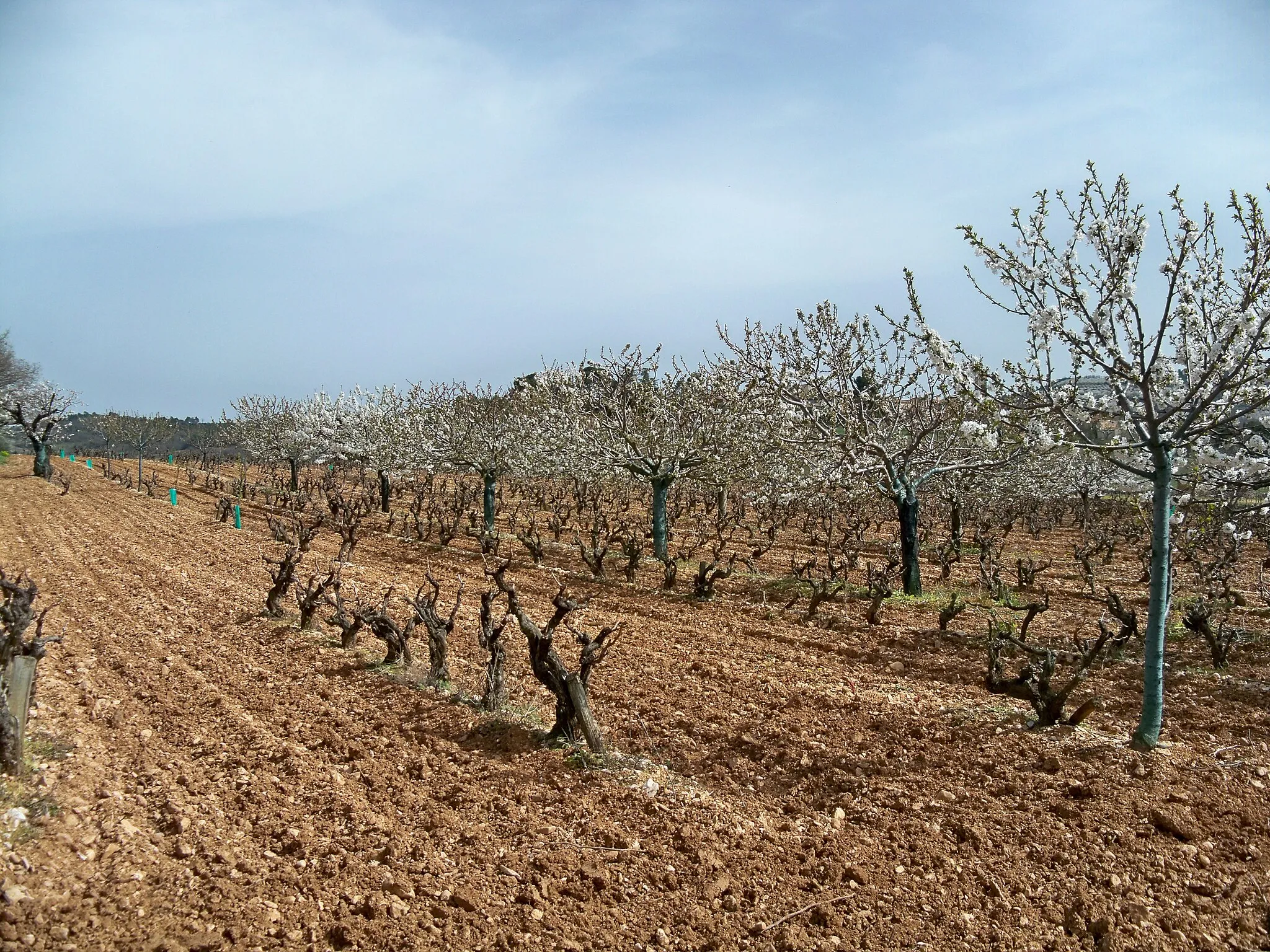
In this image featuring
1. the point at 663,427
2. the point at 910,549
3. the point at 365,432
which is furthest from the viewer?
the point at 365,432

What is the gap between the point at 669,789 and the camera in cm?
512

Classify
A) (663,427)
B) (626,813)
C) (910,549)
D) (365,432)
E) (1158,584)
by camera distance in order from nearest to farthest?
(626,813), (1158,584), (910,549), (663,427), (365,432)

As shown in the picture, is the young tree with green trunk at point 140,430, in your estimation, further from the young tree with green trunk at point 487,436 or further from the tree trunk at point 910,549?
the tree trunk at point 910,549

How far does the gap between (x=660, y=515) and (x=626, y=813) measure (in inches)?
494

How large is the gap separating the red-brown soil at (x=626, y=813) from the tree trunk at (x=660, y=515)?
831cm

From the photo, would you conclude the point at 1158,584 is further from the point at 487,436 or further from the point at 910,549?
the point at 487,436

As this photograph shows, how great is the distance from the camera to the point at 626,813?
15.7 feet

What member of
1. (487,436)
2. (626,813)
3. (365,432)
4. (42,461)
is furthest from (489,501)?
(42,461)

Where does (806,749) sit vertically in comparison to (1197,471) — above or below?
below

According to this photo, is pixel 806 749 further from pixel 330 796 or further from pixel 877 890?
pixel 330 796

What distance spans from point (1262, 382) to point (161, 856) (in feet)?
25.0

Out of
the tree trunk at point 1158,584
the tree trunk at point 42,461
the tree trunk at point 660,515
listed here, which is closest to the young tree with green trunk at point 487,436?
the tree trunk at point 660,515

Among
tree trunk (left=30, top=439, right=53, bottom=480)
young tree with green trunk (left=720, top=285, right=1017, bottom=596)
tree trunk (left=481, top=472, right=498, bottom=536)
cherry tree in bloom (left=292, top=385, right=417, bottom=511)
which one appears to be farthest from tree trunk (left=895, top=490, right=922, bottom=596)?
tree trunk (left=30, top=439, right=53, bottom=480)

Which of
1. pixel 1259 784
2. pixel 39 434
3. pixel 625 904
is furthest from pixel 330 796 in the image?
pixel 39 434
